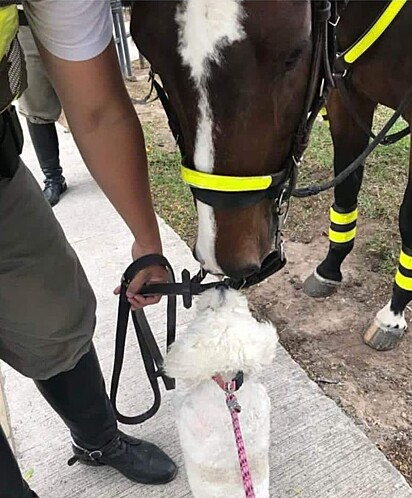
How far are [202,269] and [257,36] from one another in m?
0.59

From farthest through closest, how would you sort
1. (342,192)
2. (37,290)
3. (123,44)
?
(123,44), (342,192), (37,290)

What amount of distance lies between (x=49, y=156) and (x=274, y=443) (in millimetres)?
2336

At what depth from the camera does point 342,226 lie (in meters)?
2.89

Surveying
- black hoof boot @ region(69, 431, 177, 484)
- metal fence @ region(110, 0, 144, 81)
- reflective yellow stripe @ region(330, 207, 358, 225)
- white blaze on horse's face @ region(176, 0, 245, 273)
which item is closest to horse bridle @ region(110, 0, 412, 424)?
white blaze on horse's face @ region(176, 0, 245, 273)

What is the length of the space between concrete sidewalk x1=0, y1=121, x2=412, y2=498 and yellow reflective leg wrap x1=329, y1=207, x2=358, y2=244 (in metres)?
0.64

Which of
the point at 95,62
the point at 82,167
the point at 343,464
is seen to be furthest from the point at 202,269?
the point at 82,167

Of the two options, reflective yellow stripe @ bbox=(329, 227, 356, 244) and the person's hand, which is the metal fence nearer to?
reflective yellow stripe @ bbox=(329, 227, 356, 244)

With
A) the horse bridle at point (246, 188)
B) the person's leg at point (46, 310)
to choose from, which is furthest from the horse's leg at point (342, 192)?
the person's leg at point (46, 310)

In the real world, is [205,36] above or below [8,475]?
above

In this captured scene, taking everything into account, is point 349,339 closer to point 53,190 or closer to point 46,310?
point 46,310

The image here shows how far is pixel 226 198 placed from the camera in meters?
1.42

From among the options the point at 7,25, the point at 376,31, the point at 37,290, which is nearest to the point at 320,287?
the point at 376,31

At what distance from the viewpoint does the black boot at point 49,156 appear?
380cm

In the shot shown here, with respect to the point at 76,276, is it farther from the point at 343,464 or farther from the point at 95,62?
the point at 343,464
